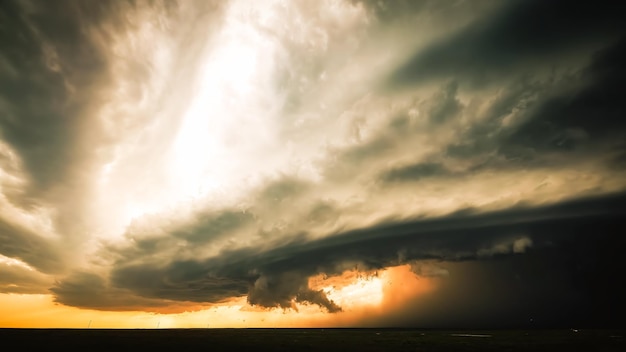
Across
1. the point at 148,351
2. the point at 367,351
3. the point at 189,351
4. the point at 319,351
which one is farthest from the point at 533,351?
the point at 148,351

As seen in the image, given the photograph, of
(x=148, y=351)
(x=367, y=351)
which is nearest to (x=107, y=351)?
(x=148, y=351)

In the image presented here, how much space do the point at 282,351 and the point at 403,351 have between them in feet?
103

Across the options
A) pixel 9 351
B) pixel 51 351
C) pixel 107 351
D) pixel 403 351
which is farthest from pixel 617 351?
pixel 9 351

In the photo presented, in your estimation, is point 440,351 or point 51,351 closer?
point 440,351

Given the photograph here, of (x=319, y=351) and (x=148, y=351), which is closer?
(x=319, y=351)

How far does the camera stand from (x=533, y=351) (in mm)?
87438

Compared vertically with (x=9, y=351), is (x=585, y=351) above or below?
below

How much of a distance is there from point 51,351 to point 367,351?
8512 cm

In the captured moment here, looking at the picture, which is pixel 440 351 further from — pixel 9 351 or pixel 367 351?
pixel 9 351

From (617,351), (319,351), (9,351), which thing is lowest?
(617,351)

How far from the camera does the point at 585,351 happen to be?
3460 inches

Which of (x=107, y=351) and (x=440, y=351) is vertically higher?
(x=107, y=351)

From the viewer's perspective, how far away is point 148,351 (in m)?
92.7

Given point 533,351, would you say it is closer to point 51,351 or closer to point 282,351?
point 282,351
